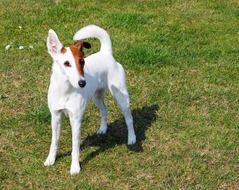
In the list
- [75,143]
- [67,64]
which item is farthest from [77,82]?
[75,143]

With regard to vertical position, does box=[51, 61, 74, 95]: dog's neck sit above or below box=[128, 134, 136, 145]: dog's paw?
above

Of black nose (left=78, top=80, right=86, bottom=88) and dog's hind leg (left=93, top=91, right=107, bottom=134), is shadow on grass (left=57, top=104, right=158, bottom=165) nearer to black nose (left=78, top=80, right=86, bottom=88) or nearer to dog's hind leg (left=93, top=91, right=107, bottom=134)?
dog's hind leg (left=93, top=91, right=107, bottom=134)

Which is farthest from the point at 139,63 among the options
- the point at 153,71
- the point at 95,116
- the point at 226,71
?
the point at 95,116

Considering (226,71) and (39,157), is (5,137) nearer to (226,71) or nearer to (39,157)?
(39,157)

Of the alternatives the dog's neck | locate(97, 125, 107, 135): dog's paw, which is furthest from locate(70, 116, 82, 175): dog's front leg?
locate(97, 125, 107, 135): dog's paw

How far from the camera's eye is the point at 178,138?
624 centimetres

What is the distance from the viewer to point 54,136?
554 cm

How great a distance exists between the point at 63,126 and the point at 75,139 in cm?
104

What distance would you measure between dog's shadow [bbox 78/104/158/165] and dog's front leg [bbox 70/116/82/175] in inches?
8.3

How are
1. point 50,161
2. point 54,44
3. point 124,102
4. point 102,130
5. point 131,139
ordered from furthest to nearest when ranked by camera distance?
point 102,130
point 131,139
point 124,102
point 50,161
point 54,44

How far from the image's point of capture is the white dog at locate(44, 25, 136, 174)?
16.0 feet

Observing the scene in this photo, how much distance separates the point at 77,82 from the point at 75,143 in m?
0.81

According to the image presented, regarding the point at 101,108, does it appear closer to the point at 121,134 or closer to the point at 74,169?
the point at 121,134

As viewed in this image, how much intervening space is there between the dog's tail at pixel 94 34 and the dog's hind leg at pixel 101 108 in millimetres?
502
